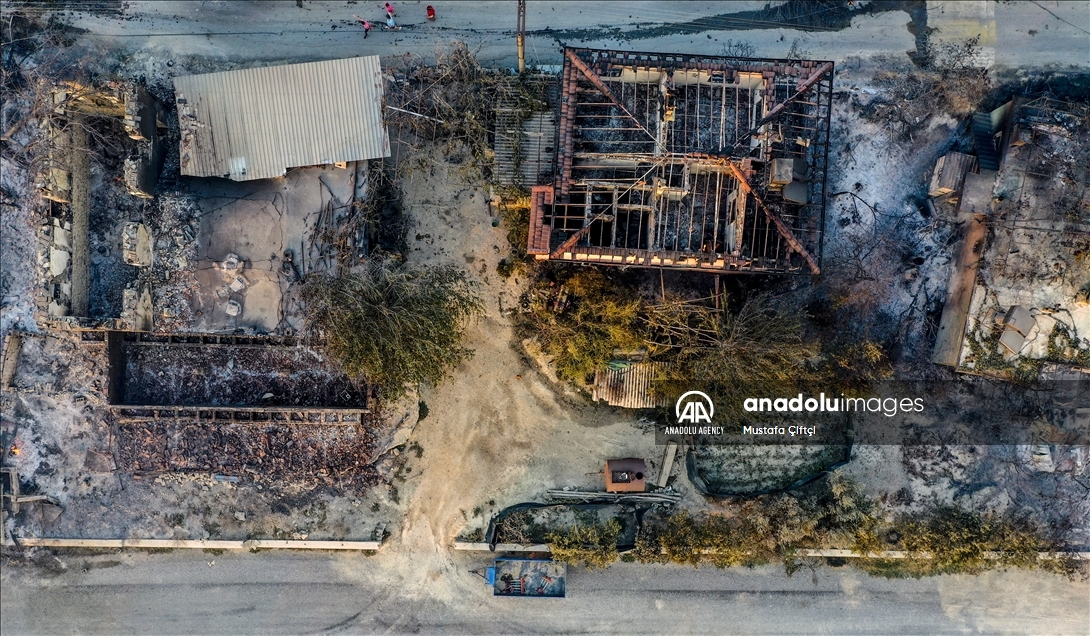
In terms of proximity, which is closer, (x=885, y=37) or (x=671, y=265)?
(x=671, y=265)

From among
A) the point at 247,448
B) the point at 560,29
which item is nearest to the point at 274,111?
the point at 560,29

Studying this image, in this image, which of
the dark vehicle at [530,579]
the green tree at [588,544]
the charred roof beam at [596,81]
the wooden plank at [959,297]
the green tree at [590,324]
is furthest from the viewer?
the dark vehicle at [530,579]

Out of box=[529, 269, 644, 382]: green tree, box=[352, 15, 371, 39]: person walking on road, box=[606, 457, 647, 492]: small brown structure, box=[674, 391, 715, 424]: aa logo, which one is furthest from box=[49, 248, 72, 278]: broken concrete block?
box=[674, 391, 715, 424]: aa logo

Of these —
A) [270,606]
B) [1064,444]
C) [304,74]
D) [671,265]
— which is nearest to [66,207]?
[304,74]

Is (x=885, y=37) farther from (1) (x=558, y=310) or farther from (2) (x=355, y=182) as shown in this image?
(2) (x=355, y=182)

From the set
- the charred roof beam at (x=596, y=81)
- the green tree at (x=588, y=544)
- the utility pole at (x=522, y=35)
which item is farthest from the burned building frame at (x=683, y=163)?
the green tree at (x=588, y=544)

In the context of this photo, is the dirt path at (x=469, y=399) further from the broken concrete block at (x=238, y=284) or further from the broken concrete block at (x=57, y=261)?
the broken concrete block at (x=57, y=261)
